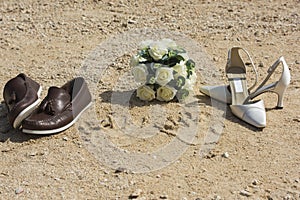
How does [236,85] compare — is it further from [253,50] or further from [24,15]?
[24,15]

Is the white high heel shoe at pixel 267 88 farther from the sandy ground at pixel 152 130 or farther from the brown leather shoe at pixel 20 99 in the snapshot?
the brown leather shoe at pixel 20 99

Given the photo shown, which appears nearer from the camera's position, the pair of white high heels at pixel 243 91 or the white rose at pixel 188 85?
the pair of white high heels at pixel 243 91

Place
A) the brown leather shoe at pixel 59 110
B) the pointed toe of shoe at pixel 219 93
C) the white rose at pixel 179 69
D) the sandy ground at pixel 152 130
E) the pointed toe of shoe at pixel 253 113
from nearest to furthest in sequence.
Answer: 1. the sandy ground at pixel 152 130
2. the brown leather shoe at pixel 59 110
3. the pointed toe of shoe at pixel 253 113
4. the white rose at pixel 179 69
5. the pointed toe of shoe at pixel 219 93

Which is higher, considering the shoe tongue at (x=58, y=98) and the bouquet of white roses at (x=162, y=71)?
the bouquet of white roses at (x=162, y=71)

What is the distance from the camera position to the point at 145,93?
3.23 m

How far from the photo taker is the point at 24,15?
4656 millimetres

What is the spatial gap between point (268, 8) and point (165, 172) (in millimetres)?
2428

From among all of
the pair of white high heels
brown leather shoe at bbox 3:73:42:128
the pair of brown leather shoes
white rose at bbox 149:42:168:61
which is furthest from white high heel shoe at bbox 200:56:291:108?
brown leather shoe at bbox 3:73:42:128

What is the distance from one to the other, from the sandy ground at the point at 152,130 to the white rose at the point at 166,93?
0.17 ft

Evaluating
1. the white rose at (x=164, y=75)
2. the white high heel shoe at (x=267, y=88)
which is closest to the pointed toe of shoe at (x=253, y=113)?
the white high heel shoe at (x=267, y=88)

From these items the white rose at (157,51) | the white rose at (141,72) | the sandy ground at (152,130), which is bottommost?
the sandy ground at (152,130)

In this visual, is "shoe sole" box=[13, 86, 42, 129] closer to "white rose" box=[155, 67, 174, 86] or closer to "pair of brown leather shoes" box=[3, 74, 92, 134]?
"pair of brown leather shoes" box=[3, 74, 92, 134]

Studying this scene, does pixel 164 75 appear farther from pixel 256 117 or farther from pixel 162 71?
pixel 256 117

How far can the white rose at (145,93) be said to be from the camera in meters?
3.21
